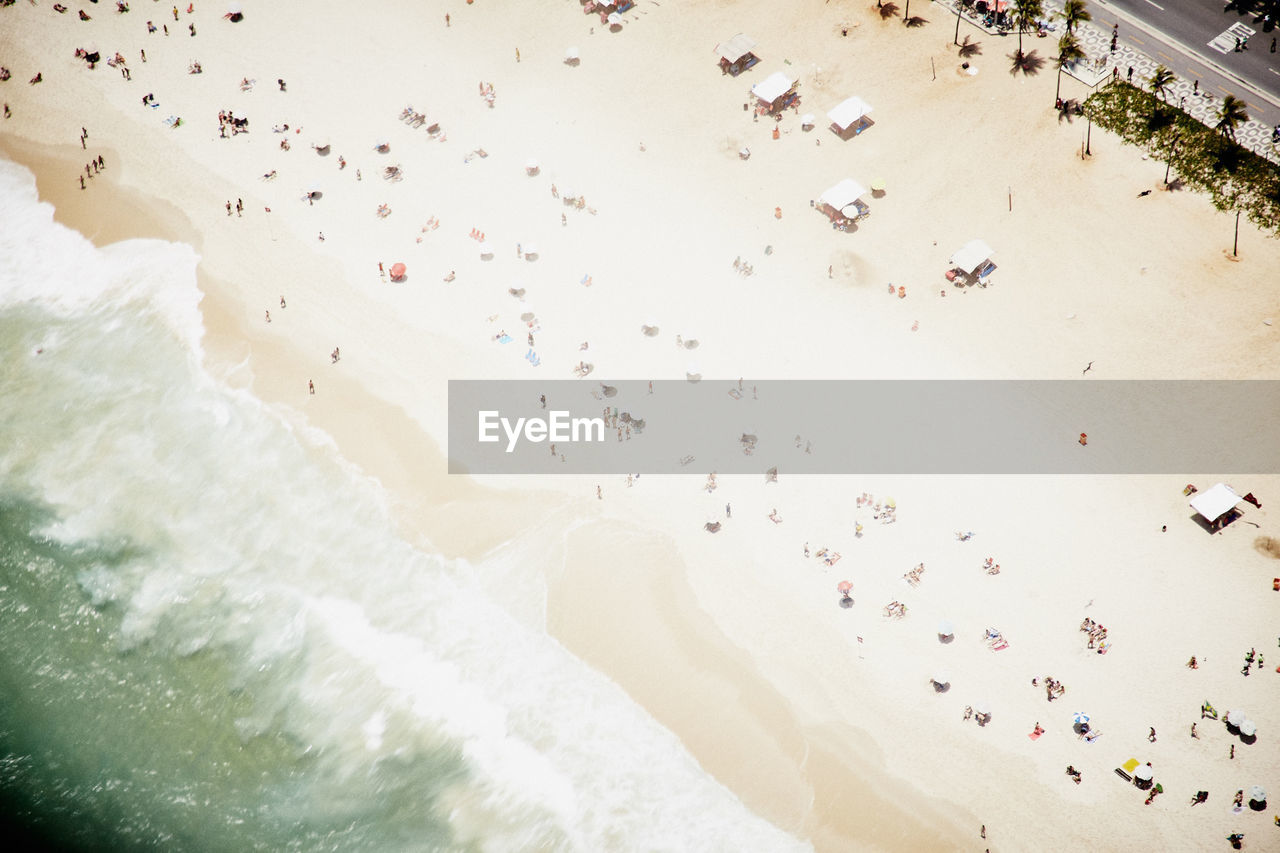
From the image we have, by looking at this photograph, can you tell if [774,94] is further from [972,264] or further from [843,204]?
[972,264]

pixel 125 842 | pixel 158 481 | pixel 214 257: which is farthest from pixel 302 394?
pixel 125 842

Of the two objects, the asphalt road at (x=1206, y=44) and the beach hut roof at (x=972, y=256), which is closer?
the beach hut roof at (x=972, y=256)

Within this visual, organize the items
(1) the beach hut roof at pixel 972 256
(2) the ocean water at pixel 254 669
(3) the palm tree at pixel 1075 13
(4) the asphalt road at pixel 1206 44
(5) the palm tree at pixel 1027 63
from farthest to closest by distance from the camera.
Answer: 1. (5) the palm tree at pixel 1027 63
2. (3) the palm tree at pixel 1075 13
3. (4) the asphalt road at pixel 1206 44
4. (1) the beach hut roof at pixel 972 256
5. (2) the ocean water at pixel 254 669

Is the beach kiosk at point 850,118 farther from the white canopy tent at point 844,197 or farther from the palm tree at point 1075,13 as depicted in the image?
the palm tree at point 1075,13

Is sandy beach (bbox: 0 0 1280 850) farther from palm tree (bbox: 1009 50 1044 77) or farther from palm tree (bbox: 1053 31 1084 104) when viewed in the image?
palm tree (bbox: 1009 50 1044 77)

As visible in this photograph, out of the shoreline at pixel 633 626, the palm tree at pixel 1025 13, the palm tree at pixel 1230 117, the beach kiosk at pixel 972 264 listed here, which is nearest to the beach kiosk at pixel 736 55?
the palm tree at pixel 1025 13

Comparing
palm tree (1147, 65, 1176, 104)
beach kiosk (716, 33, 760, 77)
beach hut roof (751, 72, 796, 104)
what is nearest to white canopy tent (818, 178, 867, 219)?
beach hut roof (751, 72, 796, 104)
